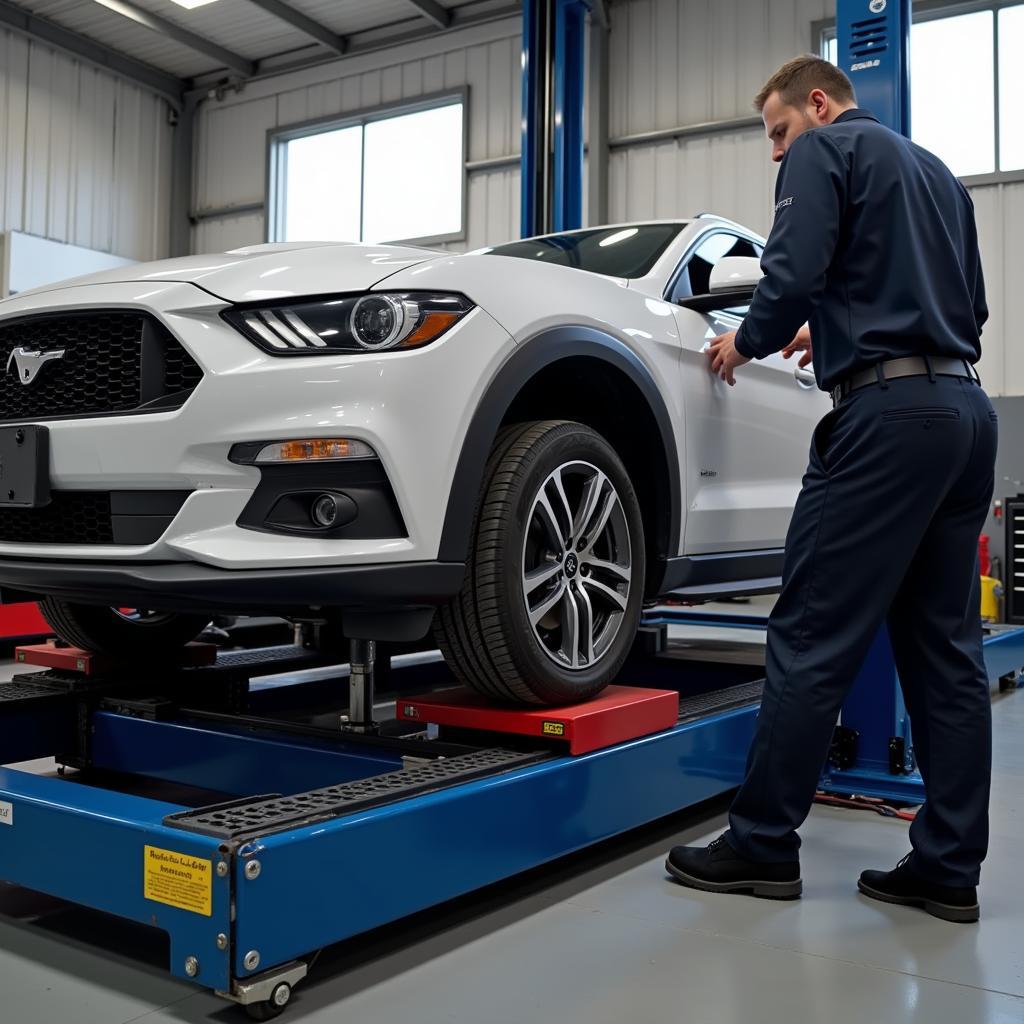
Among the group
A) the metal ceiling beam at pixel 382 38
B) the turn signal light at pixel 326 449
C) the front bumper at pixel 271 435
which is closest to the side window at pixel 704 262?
the front bumper at pixel 271 435

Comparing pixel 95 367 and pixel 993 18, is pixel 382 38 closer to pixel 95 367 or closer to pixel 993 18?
pixel 993 18

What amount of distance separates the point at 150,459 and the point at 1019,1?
10376mm

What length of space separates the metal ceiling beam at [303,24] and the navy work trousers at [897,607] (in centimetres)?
1240

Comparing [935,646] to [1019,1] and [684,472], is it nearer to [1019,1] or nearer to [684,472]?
[684,472]

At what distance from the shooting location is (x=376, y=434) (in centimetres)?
199

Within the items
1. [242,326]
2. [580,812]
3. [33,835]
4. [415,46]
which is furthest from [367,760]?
[415,46]

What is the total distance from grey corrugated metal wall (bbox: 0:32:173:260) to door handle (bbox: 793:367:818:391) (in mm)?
12042

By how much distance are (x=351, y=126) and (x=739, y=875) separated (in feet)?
→ 43.5

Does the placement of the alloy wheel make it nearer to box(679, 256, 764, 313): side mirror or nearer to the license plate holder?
box(679, 256, 764, 313): side mirror

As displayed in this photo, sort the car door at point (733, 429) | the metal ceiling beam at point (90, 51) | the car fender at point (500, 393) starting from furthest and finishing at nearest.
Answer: the metal ceiling beam at point (90, 51), the car door at point (733, 429), the car fender at point (500, 393)

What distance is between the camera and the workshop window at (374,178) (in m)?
13.2

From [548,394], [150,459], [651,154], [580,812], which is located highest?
[651,154]

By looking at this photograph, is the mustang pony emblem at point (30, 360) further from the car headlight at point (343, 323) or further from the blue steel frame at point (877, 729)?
the blue steel frame at point (877, 729)

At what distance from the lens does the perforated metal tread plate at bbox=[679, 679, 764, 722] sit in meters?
2.90
